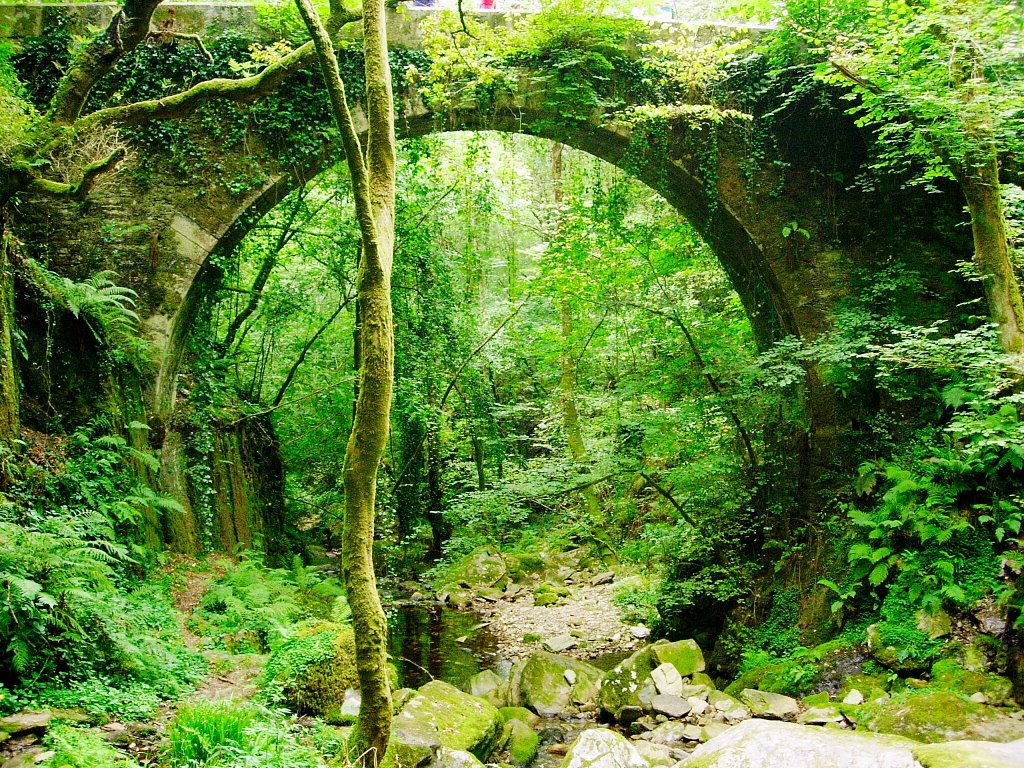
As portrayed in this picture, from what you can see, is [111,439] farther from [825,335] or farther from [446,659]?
[825,335]

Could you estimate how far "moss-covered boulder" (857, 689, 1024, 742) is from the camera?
416 centimetres

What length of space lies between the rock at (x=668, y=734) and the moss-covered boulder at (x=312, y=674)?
8.01 ft

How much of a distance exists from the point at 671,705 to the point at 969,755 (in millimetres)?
3549

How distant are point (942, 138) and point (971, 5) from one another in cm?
93

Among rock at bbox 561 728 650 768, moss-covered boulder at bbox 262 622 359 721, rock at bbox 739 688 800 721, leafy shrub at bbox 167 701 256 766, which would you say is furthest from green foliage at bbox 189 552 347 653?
rock at bbox 739 688 800 721

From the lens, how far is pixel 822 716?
504cm

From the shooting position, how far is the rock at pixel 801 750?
294 centimetres

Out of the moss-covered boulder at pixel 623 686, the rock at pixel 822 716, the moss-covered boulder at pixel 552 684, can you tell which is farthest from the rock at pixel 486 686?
the rock at pixel 822 716

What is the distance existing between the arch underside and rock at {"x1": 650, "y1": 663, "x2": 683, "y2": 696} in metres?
3.96

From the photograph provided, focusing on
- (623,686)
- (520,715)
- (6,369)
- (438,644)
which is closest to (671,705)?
(623,686)

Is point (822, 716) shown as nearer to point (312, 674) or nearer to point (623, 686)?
point (623, 686)

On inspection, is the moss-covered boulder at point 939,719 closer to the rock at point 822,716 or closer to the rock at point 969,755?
the rock at point 822,716

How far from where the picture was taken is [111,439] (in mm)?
5895

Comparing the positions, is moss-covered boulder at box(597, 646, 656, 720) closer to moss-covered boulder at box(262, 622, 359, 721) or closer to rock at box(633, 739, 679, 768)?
rock at box(633, 739, 679, 768)
